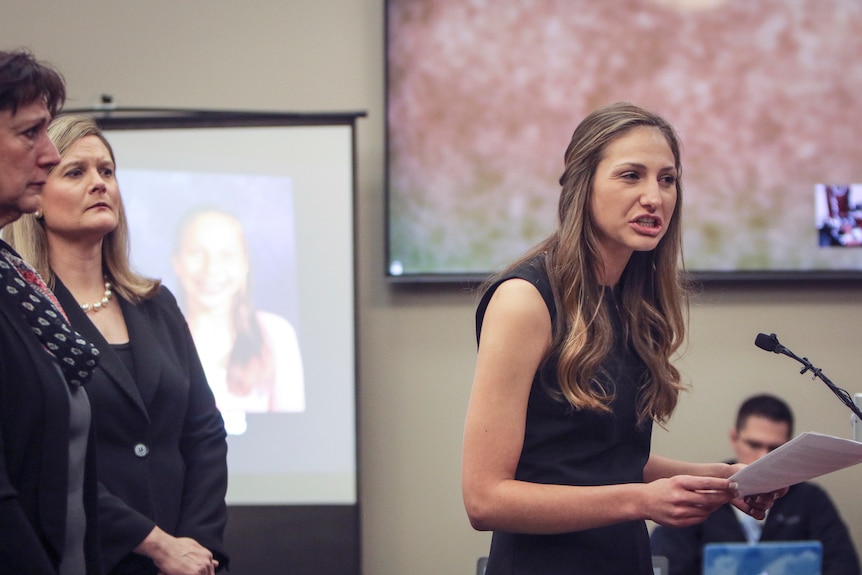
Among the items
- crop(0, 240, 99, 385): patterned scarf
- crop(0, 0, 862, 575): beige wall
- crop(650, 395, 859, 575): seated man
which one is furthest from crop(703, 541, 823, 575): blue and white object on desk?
crop(0, 240, 99, 385): patterned scarf

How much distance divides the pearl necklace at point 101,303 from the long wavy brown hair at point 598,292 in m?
0.91

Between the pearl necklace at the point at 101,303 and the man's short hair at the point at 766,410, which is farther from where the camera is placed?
the man's short hair at the point at 766,410

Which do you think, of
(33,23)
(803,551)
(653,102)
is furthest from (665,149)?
(33,23)

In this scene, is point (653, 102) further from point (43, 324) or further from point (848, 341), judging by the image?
point (43, 324)

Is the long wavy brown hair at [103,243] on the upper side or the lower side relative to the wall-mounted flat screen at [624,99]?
lower

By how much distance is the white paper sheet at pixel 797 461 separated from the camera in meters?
1.26

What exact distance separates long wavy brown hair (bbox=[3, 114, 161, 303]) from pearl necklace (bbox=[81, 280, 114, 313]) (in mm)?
13

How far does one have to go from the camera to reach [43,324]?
1.28 meters

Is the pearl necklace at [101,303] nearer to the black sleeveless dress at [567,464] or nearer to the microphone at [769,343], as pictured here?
the black sleeveless dress at [567,464]

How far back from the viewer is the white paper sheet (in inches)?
49.8

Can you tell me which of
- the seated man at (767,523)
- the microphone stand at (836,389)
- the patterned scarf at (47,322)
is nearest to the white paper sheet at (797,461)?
the microphone stand at (836,389)

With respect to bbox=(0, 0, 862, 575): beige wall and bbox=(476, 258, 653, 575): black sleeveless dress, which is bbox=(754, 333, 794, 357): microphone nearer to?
bbox=(476, 258, 653, 575): black sleeveless dress

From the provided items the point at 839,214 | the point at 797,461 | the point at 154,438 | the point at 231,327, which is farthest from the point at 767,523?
the point at 154,438

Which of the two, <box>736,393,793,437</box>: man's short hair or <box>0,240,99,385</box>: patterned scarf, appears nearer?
<box>0,240,99,385</box>: patterned scarf
